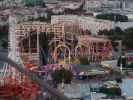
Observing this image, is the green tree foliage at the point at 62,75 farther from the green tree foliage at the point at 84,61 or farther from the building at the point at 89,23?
the building at the point at 89,23

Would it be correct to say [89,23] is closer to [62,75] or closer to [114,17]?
[114,17]

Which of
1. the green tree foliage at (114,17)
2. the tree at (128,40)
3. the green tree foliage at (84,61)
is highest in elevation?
the green tree foliage at (84,61)

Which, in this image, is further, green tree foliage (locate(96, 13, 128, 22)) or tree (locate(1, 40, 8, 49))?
green tree foliage (locate(96, 13, 128, 22))

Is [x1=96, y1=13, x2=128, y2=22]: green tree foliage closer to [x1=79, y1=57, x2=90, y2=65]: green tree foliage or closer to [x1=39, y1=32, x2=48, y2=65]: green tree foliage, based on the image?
[x1=39, y1=32, x2=48, y2=65]: green tree foliage

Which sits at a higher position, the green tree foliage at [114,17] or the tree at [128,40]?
the tree at [128,40]

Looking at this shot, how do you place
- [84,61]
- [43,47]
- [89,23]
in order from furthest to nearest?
[89,23] < [43,47] < [84,61]

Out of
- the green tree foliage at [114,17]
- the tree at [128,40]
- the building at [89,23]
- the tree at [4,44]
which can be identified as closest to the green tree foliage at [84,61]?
the tree at [128,40]

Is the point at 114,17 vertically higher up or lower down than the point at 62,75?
lower down

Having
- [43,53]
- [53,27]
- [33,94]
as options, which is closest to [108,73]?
[43,53]

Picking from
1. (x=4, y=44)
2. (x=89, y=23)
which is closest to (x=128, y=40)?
(x=89, y=23)

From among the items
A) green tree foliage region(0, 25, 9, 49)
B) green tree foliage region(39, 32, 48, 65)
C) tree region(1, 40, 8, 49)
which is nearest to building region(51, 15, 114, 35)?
green tree foliage region(0, 25, 9, 49)
